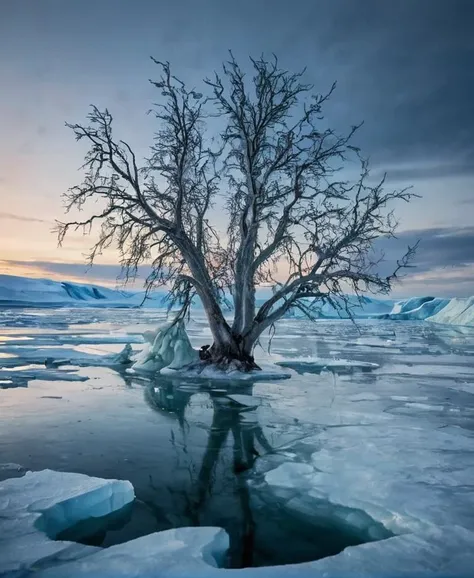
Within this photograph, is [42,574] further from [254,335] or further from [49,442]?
[254,335]

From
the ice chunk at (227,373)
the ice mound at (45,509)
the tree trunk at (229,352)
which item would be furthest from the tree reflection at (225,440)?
the tree trunk at (229,352)

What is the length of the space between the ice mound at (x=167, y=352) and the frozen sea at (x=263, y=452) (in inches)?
93.8

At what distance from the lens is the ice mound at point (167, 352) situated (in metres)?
14.9

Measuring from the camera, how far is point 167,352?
50.1 feet

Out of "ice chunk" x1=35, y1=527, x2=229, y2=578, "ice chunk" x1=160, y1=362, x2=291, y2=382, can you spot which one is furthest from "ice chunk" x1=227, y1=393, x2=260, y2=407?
"ice chunk" x1=35, y1=527, x2=229, y2=578

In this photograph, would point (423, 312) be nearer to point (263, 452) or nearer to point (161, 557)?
point (263, 452)

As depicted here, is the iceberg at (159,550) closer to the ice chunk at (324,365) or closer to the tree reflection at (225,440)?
the tree reflection at (225,440)

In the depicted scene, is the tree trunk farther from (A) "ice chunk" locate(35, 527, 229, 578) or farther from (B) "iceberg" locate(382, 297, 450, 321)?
(B) "iceberg" locate(382, 297, 450, 321)

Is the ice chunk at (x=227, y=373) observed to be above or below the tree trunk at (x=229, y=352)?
below

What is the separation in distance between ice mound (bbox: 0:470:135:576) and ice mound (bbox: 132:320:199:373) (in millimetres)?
10160

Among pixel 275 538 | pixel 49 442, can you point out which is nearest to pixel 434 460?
pixel 275 538

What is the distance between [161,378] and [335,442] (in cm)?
762

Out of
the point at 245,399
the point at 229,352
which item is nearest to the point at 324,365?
the point at 229,352

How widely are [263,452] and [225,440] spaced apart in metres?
0.83
